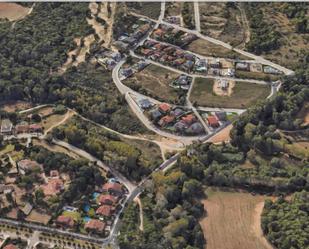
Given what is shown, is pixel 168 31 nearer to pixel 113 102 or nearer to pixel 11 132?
pixel 113 102

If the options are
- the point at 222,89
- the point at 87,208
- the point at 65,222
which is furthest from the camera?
the point at 222,89

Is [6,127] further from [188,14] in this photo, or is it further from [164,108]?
[188,14]

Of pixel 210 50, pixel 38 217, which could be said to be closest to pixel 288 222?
pixel 38 217

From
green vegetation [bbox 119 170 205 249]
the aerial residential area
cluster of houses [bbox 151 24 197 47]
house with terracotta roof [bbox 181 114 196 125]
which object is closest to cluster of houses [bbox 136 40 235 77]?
the aerial residential area

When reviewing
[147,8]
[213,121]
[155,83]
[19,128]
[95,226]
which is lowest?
[95,226]

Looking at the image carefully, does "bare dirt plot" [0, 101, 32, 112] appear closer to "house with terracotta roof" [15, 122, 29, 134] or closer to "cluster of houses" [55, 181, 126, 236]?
"house with terracotta roof" [15, 122, 29, 134]

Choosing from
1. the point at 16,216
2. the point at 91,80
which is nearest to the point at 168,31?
the point at 91,80

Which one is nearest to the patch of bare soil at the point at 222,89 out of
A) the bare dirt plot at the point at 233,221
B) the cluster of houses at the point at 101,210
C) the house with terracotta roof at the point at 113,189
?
the bare dirt plot at the point at 233,221

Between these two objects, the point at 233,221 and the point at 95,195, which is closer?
the point at 233,221
